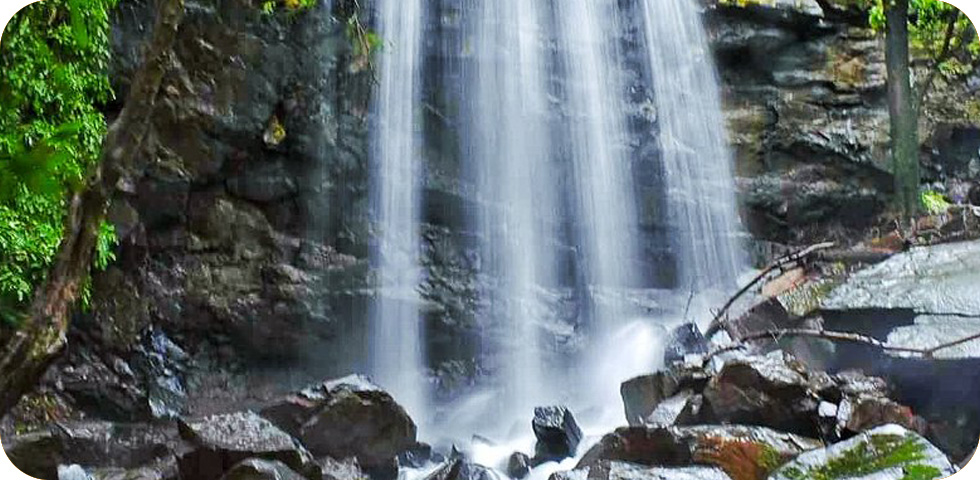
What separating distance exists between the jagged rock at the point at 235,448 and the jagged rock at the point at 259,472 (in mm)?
14

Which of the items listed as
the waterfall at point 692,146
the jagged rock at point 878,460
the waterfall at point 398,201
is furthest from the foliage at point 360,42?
the jagged rock at point 878,460

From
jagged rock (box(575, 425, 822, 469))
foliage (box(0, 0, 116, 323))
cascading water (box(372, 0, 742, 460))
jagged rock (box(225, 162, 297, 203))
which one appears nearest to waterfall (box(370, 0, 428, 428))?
cascading water (box(372, 0, 742, 460))

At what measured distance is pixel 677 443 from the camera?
2.07 metres

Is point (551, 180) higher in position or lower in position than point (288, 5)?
lower

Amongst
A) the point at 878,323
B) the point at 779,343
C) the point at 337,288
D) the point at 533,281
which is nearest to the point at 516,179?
the point at 533,281

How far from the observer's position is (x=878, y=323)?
2.13 m

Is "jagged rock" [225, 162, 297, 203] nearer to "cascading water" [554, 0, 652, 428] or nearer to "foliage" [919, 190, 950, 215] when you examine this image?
"cascading water" [554, 0, 652, 428]

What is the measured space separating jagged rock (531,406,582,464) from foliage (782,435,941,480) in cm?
48

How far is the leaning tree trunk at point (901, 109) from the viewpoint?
223 cm

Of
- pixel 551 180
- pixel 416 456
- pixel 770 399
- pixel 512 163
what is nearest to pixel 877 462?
pixel 770 399

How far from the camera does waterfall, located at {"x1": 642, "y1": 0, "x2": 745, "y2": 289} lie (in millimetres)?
2492

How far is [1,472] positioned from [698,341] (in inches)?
62.0

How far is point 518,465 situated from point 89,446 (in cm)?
94

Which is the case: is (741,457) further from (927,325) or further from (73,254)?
(73,254)
